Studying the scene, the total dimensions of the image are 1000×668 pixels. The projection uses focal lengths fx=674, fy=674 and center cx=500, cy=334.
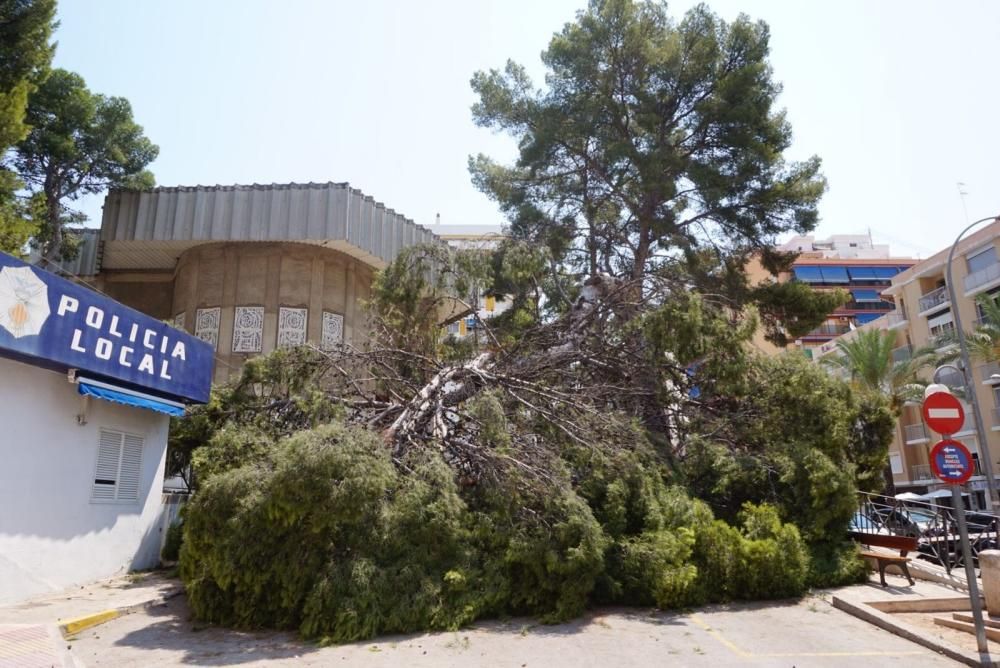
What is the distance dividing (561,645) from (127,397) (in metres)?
7.47

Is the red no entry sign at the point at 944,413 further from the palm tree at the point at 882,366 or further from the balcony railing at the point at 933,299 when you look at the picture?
the balcony railing at the point at 933,299

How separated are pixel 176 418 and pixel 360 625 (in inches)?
289

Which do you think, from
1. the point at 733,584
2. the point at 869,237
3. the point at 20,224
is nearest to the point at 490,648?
the point at 733,584

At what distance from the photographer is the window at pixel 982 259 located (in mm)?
32031

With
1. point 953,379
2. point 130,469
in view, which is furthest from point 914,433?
point 130,469

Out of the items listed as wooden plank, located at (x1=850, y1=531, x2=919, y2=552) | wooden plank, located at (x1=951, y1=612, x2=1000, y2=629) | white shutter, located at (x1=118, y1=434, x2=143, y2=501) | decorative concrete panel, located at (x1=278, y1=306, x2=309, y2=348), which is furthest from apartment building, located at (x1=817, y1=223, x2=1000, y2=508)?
white shutter, located at (x1=118, y1=434, x2=143, y2=501)

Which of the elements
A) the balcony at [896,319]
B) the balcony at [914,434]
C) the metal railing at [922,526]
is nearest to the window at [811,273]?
the balcony at [896,319]

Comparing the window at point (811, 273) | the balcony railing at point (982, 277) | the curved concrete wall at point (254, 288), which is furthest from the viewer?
A: the window at point (811, 273)

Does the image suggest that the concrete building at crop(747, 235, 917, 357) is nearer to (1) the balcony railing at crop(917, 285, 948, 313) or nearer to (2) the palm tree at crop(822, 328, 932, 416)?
(1) the balcony railing at crop(917, 285, 948, 313)

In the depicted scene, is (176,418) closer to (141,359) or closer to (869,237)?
(141,359)

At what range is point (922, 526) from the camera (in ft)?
35.8

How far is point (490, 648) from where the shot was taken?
6.83 m

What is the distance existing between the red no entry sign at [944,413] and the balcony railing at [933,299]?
115 ft

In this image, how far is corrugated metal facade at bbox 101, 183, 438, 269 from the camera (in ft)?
60.9
